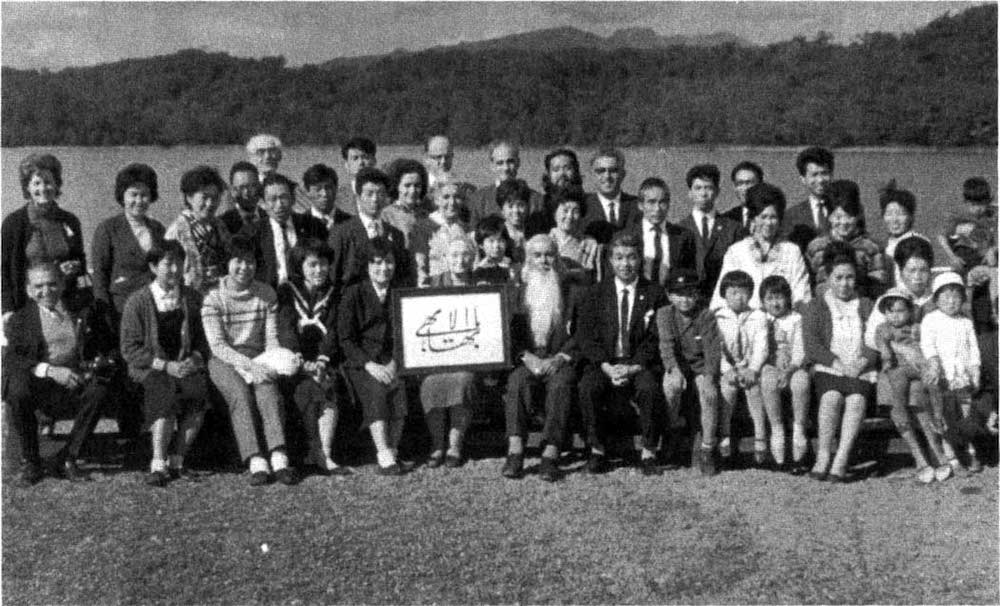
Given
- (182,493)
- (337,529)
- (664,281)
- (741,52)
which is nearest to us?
(337,529)

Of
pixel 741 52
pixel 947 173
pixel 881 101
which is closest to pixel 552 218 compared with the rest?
pixel 741 52

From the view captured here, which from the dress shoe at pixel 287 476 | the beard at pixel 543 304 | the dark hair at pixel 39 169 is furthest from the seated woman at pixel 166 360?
the beard at pixel 543 304

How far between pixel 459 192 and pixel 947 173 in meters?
6.99

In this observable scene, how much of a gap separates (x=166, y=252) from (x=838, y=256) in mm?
3485

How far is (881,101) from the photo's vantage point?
12.5 m

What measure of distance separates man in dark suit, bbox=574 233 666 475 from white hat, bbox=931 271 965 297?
1.43 m

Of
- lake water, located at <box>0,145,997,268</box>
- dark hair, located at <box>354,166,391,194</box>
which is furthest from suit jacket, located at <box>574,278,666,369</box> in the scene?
lake water, located at <box>0,145,997,268</box>

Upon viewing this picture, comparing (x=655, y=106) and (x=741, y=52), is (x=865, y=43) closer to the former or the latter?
(x=741, y=52)

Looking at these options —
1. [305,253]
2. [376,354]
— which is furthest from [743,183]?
[305,253]

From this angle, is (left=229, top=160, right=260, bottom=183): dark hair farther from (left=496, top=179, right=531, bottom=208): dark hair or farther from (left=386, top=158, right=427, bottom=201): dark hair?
(left=496, top=179, right=531, bottom=208): dark hair

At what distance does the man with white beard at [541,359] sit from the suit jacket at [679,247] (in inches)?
26.3

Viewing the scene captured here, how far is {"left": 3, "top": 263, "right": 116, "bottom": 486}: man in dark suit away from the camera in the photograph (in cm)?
562

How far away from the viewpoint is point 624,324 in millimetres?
5891

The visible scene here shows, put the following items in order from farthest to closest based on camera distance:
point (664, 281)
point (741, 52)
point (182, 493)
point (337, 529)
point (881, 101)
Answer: point (881, 101) < point (741, 52) < point (664, 281) < point (182, 493) < point (337, 529)
